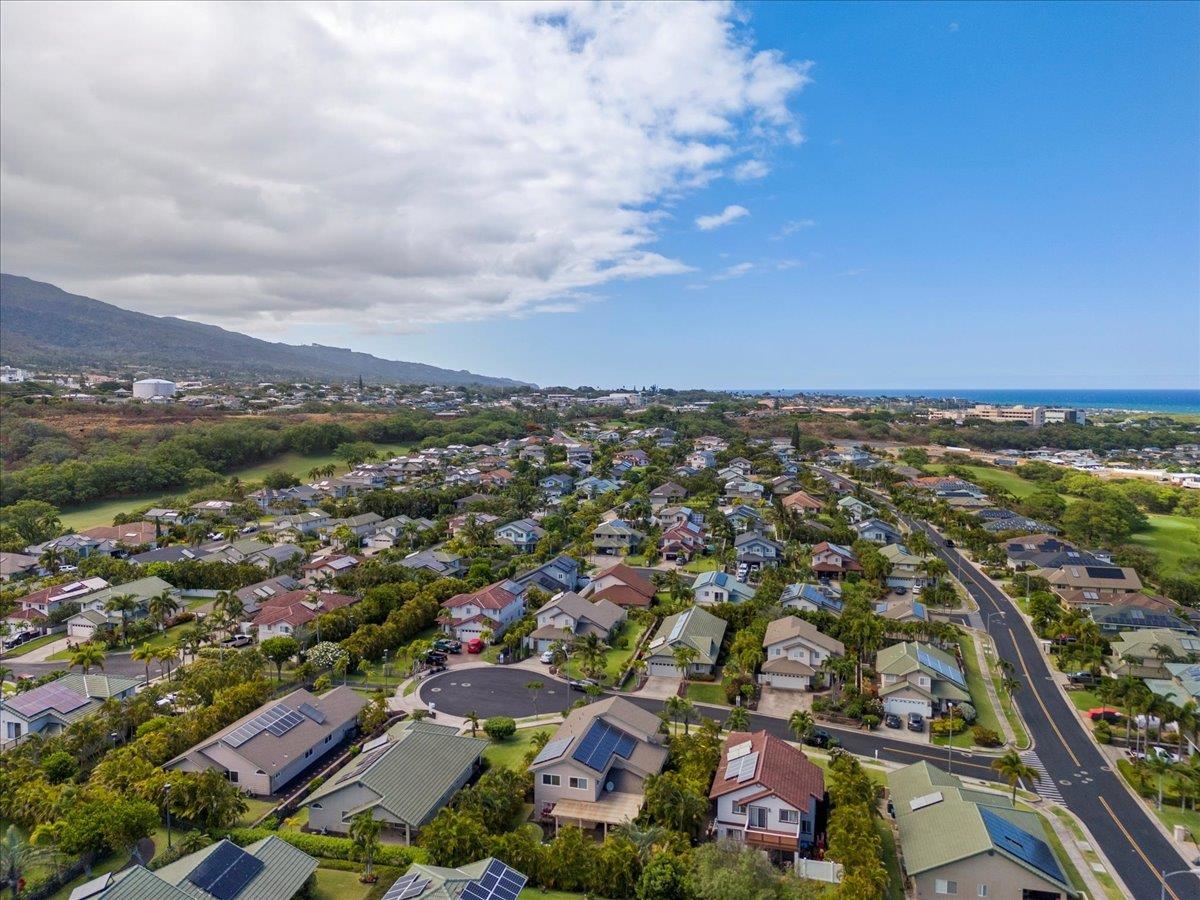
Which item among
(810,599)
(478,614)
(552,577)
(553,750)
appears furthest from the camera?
(552,577)

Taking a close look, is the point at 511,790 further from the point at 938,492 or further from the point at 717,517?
the point at 938,492

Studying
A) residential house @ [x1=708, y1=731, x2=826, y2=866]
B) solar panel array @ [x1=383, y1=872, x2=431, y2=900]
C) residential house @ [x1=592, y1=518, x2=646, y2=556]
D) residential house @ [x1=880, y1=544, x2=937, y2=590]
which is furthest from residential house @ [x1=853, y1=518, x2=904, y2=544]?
solar panel array @ [x1=383, y1=872, x2=431, y2=900]

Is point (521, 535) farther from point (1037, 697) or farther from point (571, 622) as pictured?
point (1037, 697)

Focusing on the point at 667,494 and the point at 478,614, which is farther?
the point at 667,494

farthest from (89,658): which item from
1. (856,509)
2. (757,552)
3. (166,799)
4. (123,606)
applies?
(856,509)

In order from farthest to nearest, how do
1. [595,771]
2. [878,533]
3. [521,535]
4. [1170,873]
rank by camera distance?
[878,533], [521,535], [595,771], [1170,873]
